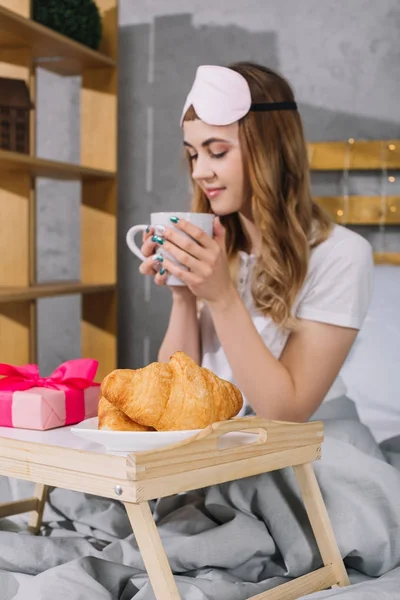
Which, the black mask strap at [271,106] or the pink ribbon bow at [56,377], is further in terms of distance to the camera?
the black mask strap at [271,106]

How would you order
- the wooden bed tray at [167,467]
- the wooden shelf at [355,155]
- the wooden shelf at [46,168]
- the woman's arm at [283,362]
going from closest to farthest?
1. the wooden bed tray at [167,467]
2. the woman's arm at [283,362]
3. the wooden shelf at [46,168]
4. the wooden shelf at [355,155]

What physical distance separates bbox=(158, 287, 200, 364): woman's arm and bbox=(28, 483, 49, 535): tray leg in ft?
1.34

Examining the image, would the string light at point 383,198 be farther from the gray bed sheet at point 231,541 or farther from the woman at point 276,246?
the gray bed sheet at point 231,541

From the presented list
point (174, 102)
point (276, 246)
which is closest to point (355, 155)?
point (174, 102)

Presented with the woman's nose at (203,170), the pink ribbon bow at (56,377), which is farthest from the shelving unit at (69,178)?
the pink ribbon bow at (56,377)

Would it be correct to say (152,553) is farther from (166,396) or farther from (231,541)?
(231,541)

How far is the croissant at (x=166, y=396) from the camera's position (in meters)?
0.86

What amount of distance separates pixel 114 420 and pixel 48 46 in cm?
174

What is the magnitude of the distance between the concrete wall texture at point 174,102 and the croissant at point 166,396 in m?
1.69

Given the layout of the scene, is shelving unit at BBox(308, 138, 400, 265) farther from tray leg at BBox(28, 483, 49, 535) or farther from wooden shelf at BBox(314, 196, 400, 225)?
tray leg at BBox(28, 483, 49, 535)

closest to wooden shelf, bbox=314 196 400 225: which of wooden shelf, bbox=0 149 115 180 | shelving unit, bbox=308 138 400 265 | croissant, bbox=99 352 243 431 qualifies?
shelving unit, bbox=308 138 400 265

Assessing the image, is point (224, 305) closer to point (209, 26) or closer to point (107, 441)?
point (107, 441)

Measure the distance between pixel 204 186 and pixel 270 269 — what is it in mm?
198

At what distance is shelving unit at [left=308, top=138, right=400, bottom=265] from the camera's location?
2395mm
